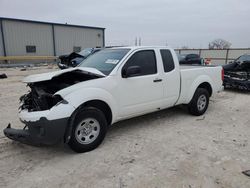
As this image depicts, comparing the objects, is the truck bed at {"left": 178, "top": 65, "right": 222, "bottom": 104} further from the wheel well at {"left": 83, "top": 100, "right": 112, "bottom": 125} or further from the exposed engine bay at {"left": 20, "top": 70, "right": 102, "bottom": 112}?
the exposed engine bay at {"left": 20, "top": 70, "right": 102, "bottom": 112}

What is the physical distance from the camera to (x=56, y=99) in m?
3.41

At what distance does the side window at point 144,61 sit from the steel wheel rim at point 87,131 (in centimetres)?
132

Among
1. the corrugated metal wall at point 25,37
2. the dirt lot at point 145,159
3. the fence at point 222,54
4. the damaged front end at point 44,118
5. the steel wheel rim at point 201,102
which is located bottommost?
the dirt lot at point 145,159

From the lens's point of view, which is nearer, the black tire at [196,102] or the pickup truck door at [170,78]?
the pickup truck door at [170,78]

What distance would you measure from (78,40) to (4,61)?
32.1 feet

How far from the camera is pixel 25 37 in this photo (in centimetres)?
2517

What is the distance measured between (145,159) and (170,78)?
6.95ft

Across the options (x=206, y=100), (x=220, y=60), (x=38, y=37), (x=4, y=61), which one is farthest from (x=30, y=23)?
(x=206, y=100)

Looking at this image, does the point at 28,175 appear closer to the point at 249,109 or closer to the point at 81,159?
the point at 81,159

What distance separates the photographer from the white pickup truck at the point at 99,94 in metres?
3.27

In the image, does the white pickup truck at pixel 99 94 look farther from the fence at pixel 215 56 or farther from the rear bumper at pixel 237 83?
the fence at pixel 215 56

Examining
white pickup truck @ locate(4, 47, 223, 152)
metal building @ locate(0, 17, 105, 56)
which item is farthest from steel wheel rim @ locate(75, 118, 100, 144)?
metal building @ locate(0, 17, 105, 56)

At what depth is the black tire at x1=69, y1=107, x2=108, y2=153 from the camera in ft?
11.4

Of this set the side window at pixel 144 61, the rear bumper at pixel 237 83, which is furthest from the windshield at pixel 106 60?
the rear bumper at pixel 237 83
